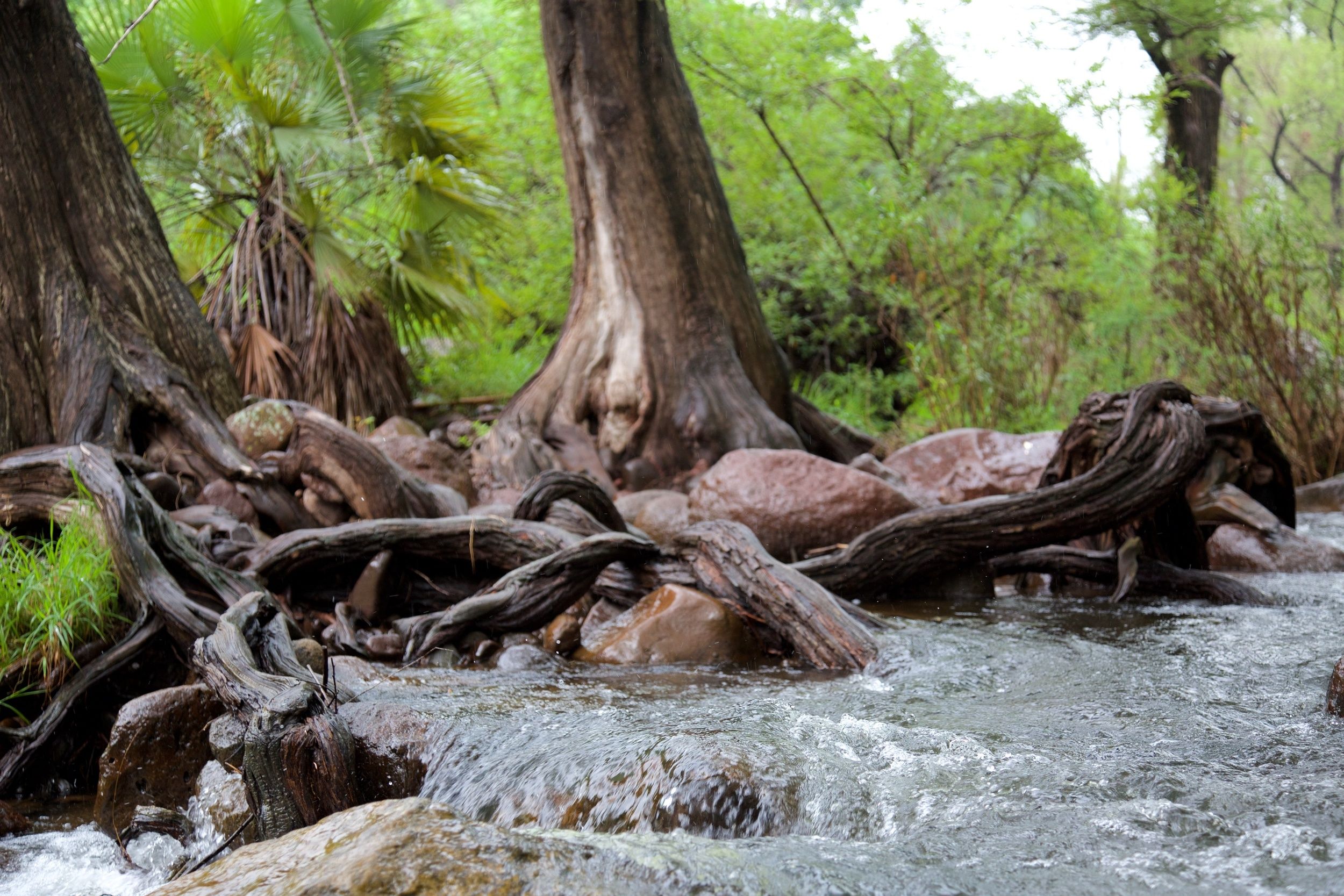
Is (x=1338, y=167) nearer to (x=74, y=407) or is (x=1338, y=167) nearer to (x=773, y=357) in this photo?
(x=773, y=357)

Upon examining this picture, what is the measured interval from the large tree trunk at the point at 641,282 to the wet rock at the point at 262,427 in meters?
2.25

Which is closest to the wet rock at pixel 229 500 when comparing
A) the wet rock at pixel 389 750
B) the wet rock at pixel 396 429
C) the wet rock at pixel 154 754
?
the wet rock at pixel 396 429

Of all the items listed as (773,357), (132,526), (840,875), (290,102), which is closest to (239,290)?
(290,102)

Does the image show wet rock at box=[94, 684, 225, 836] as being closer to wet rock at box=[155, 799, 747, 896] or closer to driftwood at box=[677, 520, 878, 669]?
wet rock at box=[155, 799, 747, 896]

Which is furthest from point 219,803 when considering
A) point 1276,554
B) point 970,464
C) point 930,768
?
point 970,464

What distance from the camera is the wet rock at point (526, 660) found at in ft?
14.6

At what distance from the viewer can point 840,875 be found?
7.00 feet

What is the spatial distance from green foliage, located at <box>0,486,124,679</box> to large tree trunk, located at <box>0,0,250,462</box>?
150cm

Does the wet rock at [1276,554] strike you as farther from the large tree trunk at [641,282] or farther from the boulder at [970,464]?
the large tree trunk at [641,282]

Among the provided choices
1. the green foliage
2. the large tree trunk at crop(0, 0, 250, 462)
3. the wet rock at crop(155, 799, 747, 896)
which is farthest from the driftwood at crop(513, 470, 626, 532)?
the wet rock at crop(155, 799, 747, 896)

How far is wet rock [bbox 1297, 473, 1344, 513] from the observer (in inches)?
316

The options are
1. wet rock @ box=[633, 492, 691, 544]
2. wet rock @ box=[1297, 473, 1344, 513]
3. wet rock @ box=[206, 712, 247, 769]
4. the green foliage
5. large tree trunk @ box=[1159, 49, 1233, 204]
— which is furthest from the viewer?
large tree trunk @ box=[1159, 49, 1233, 204]

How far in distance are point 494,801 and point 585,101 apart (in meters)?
7.23

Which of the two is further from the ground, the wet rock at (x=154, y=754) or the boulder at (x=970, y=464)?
the boulder at (x=970, y=464)
